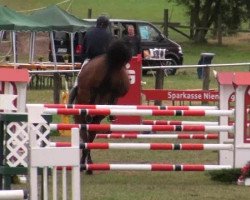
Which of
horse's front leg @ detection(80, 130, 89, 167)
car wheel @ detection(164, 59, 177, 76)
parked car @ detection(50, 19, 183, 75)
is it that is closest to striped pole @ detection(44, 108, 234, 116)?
horse's front leg @ detection(80, 130, 89, 167)

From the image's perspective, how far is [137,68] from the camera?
1809cm

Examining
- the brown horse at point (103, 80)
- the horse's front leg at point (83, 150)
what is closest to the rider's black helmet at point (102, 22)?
the brown horse at point (103, 80)

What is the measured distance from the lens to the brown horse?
494 inches

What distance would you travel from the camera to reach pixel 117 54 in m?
12.5

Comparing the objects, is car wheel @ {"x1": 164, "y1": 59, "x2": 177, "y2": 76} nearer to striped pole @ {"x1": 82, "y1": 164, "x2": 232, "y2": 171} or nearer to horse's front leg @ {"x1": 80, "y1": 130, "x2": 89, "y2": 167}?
horse's front leg @ {"x1": 80, "y1": 130, "x2": 89, "y2": 167}

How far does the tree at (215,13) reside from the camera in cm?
4666

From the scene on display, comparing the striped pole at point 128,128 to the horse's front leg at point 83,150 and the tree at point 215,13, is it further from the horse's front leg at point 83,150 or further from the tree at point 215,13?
the tree at point 215,13

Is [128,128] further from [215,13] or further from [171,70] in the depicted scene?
[215,13]

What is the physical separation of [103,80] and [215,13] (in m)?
34.5

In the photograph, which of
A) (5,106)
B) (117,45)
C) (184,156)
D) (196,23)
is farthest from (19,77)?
(196,23)

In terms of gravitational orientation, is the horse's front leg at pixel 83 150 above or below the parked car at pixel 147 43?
below

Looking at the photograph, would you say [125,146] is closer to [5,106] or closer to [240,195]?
[240,195]

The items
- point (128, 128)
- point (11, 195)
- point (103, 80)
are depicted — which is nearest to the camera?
point (11, 195)

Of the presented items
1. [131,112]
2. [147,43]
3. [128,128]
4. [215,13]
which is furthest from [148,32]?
[131,112]
